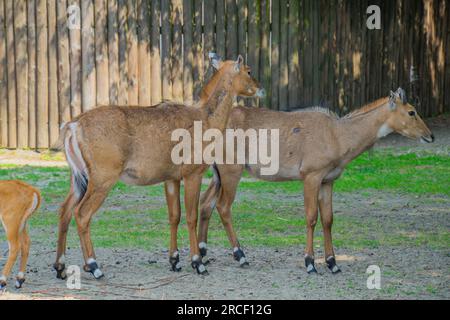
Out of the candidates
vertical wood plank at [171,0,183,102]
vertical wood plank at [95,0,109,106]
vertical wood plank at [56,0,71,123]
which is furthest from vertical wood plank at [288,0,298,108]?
vertical wood plank at [56,0,71,123]

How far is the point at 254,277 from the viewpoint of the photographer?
8844 mm

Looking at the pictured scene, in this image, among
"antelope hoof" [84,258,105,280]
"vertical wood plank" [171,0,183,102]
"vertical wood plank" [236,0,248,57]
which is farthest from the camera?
"vertical wood plank" [236,0,248,57]

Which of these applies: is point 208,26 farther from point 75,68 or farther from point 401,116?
point 401,116

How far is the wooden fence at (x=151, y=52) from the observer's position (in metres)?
16.4

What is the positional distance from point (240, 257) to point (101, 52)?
8208 mm

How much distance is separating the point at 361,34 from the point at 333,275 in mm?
12123

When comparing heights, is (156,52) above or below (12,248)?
above

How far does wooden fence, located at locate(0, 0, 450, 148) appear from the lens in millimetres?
16438

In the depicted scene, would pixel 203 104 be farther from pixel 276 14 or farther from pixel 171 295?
pixel 276 14

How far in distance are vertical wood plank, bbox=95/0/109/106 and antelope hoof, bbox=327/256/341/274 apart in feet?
27.2

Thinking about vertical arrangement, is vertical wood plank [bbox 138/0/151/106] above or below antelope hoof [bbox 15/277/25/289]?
above

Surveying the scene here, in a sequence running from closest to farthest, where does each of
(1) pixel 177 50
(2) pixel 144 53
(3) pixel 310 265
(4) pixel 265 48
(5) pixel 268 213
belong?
(3) pixel 310 265, (5) pixel 268 213, (2) pixel 144 53, (1) pixel 177 50, (4) pixel 265 48

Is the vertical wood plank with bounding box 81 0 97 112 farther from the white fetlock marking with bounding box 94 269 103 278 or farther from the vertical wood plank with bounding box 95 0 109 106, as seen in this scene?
the white fetlock marking with bounding box 94 269 103 278

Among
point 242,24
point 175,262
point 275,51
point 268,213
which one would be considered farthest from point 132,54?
point 175,262
